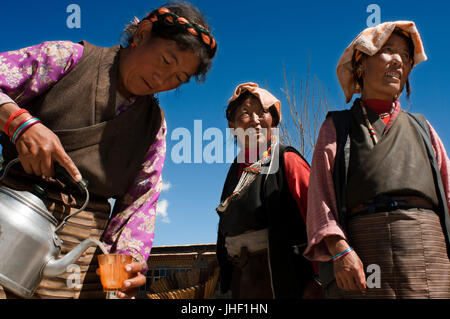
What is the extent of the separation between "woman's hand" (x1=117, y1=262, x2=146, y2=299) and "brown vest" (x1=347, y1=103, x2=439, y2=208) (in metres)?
1.12

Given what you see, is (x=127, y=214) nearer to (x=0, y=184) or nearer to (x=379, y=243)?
(x=0, y=184)

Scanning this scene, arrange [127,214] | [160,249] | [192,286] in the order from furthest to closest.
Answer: [160,249], [192,286], [127,214]

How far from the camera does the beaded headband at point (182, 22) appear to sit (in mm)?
2154

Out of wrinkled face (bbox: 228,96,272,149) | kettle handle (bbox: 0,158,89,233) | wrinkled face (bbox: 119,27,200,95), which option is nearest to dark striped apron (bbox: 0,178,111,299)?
kettle handle (bbox: 0,158,89,233)

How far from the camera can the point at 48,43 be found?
1.94 m

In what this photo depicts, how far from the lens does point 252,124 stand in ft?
11.2

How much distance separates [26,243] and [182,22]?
1.31 m

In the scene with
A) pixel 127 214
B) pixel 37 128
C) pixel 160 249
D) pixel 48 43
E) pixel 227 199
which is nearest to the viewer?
pixel 37 128

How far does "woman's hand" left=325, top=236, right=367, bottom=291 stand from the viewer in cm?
194

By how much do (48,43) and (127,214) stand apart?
920mm

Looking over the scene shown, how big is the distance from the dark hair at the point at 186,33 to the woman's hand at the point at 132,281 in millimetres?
1101

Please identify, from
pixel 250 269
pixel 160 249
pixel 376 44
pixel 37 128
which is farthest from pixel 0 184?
pixel 160 249

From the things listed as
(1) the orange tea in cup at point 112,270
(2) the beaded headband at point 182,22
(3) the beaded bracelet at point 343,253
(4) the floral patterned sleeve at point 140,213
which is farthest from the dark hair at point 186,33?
(3) the beaded bracelet at point 343,253
